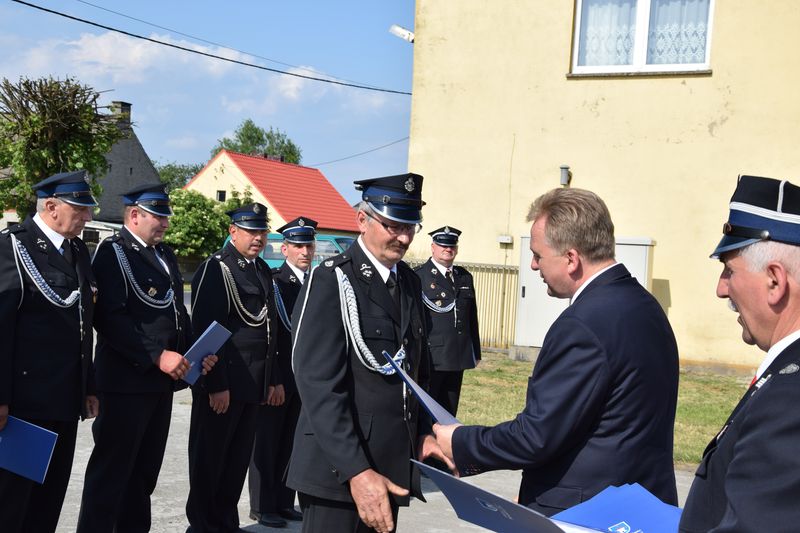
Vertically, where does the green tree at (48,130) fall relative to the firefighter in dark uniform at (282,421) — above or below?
above

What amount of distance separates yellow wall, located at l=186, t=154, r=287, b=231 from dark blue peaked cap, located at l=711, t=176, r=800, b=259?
37674 mm

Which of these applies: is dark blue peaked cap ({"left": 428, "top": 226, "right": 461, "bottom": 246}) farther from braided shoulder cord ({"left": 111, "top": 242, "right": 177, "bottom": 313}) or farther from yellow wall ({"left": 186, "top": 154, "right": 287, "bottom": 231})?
yellow wall ({"left": 186, "top": 154, "right": 287, "bottom": 231})

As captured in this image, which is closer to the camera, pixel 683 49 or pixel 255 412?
pixel 255 412

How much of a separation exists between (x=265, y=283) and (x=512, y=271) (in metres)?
9.69

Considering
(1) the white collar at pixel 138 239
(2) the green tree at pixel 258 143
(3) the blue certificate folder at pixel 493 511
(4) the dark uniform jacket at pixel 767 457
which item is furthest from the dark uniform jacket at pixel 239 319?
(2) the green tree at pixel 258 143

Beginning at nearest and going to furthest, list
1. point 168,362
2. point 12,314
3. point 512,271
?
point 12,314 < point 168,362 < point 512,271

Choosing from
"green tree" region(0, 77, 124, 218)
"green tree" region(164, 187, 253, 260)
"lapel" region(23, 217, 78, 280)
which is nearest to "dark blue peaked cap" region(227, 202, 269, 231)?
"lapel" region(23, 217, 78, 280)

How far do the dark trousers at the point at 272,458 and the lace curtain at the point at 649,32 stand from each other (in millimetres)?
10743

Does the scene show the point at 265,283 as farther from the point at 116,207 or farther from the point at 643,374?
the point at 116,207

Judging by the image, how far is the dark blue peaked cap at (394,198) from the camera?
3.51m

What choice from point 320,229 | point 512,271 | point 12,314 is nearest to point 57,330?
point 12,314

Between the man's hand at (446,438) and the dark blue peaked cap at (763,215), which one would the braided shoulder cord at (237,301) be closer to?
the man's hand at (446,438)

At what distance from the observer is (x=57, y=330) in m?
4.55

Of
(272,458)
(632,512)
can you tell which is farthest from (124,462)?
(632,512)
